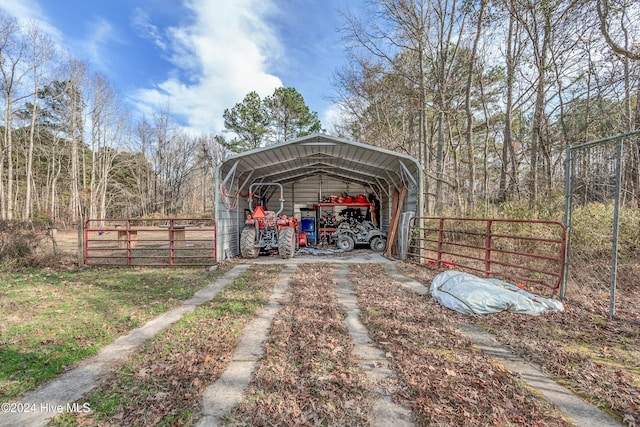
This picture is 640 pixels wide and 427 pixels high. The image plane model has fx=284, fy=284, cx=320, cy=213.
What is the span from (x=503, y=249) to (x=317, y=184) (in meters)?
8.79

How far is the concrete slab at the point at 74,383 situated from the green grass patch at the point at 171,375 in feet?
0.36

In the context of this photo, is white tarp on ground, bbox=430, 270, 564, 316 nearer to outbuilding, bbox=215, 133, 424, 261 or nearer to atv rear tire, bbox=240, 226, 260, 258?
outbuilding, bbox=215, 133, 424, 261

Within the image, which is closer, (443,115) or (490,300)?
(490,300)

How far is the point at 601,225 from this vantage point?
577cm

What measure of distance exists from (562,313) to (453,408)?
3.08 m

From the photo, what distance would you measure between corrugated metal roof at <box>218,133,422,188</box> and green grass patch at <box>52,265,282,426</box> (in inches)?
205

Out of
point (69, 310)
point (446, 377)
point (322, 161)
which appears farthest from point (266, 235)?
point (446, 377)

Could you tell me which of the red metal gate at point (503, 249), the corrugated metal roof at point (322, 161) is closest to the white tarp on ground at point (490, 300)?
the red metal gate at point (503, 249)

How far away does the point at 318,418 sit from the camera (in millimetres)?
1924

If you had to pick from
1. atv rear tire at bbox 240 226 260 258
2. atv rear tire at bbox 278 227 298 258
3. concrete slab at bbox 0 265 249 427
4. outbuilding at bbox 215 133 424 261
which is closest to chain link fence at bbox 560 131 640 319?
outbuilding at bbox 215 133 424 261

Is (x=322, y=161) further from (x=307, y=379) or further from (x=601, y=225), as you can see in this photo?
(x=307, y=379)

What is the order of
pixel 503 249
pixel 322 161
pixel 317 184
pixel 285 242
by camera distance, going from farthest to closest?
pixel 317 184 → pixel 322 161 → pixel 285 242 → pixel 503 249

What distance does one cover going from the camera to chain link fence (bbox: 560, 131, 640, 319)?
15.1 feet

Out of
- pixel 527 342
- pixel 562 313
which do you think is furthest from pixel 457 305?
pixel 562 313
